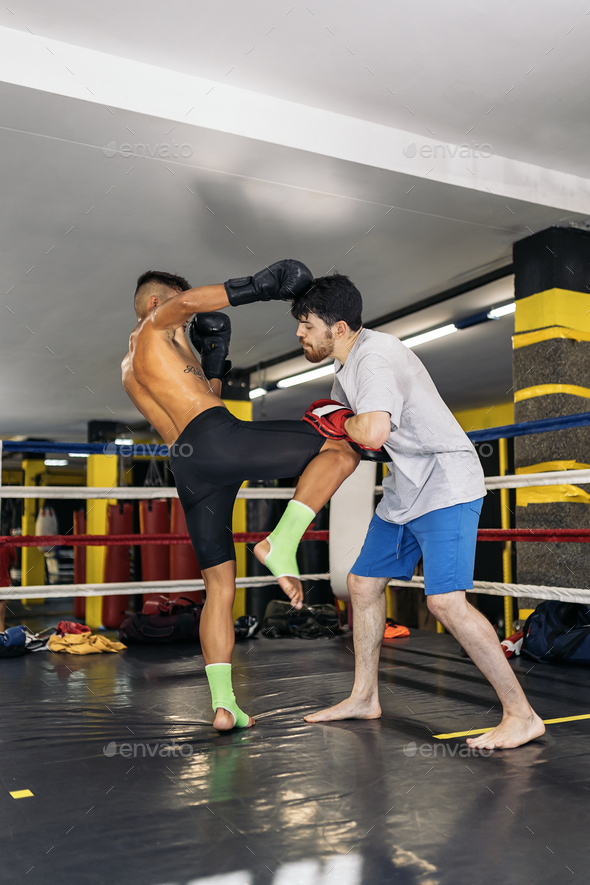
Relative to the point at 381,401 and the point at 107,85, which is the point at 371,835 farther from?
the point at 107,85

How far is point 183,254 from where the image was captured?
502 centimetres

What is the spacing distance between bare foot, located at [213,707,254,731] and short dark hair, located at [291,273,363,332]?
3.76ft

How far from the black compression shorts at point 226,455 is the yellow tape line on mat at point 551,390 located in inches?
111

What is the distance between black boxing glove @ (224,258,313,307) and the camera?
1.92 m

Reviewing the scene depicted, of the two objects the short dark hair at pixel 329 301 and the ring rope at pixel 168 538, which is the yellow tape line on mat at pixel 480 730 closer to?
the ring rope at pixel 168 538

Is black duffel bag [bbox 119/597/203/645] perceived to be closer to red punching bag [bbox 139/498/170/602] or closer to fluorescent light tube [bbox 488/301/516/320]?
red punching bag [bbox 139/498/170/602]

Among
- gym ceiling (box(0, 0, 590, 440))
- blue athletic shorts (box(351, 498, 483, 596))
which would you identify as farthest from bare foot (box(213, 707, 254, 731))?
gym ceiling (box(0, 0, 590, 440))

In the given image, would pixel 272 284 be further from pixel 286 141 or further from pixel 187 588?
pixel 187 588

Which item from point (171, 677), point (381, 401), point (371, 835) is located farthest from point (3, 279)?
point (371, 835)

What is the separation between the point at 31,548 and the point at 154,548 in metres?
6.98

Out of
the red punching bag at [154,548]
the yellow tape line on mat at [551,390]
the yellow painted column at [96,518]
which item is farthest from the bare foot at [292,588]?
the yellow painted column at [96,518]

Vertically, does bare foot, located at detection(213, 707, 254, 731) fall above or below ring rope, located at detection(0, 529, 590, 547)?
below

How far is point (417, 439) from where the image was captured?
204cm

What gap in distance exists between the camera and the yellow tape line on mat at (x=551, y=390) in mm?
4359
